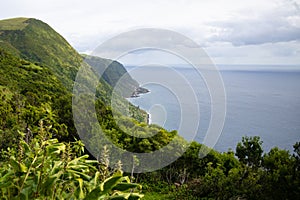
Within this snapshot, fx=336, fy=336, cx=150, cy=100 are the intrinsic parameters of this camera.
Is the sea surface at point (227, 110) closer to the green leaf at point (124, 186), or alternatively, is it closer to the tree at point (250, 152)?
the tree at point (250, 152)

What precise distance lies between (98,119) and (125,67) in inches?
180

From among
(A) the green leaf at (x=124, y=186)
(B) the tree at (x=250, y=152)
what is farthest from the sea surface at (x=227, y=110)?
(A) the green leaf at (x=124, y=186)

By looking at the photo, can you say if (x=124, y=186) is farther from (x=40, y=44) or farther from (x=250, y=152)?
(x=40, y=44)

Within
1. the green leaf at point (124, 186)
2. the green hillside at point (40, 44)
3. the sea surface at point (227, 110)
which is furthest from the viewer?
the green hillside at point (40, 44)

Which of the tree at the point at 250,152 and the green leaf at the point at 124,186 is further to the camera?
Result: the tree at the point at 250,152

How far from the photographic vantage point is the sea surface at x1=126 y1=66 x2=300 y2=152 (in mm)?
5477

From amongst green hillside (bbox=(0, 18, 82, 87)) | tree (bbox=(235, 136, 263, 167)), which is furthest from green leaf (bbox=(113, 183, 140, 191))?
green hillside (bbox=(0, 18, 82, 87))

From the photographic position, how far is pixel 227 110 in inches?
1940

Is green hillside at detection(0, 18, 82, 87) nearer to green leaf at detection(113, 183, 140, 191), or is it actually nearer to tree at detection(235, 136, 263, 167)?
tree at detection(235, 136, 263, 167)

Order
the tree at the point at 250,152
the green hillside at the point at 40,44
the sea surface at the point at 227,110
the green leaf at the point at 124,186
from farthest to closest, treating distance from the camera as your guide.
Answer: the green hillside at the point at 40,44 → the tree at the point at 250,152 → the sea surface at the point at 227,110 → the green leaf at the point at 124,186

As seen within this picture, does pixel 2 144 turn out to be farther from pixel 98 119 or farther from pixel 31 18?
pixel 31 18

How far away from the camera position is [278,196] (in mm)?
7020

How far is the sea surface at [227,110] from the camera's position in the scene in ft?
18.0

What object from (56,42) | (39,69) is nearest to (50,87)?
(39,69)
